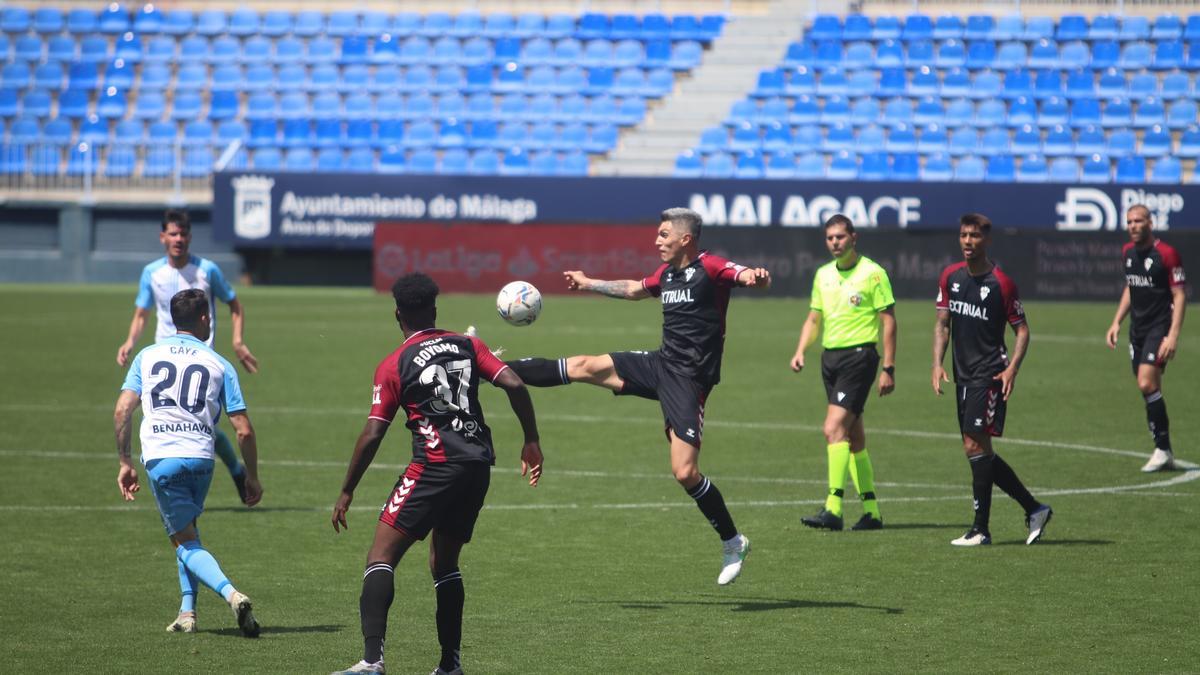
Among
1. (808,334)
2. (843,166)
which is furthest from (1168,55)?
(808,334)

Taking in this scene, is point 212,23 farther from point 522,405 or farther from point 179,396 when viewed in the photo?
point 522,405

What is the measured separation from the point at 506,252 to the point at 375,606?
26640 millimetres

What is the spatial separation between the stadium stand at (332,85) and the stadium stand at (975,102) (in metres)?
2.91

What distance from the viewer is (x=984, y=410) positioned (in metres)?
11.1

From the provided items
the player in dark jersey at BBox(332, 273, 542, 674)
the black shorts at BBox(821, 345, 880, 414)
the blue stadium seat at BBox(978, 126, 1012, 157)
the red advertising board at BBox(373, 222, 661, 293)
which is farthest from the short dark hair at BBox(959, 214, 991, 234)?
the blue stadium seat at BBox(978, 126, 1012, 157)

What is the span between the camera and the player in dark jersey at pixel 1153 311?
14336 mm

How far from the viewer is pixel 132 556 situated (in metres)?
10.5

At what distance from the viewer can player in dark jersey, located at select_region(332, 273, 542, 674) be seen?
7.24 metres

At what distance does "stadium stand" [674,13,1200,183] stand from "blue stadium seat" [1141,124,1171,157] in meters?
0.03

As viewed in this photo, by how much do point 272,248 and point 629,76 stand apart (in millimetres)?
9755

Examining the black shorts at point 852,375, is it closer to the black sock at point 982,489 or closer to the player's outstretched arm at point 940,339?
the player's outstretched arm at point 940,339

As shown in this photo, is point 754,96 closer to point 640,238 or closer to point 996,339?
point 640,238

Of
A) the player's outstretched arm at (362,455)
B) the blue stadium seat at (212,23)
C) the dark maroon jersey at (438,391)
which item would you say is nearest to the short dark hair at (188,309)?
the dark maroon jersey at (438,391)

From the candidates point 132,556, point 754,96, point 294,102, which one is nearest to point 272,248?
point 294,102
